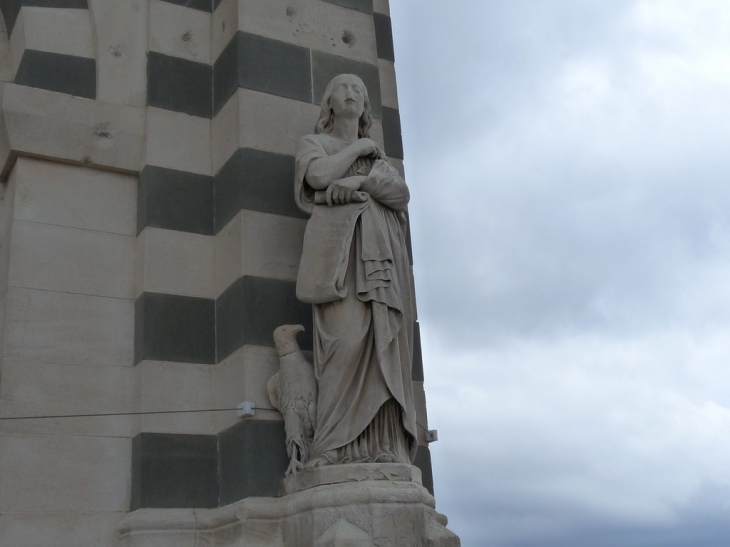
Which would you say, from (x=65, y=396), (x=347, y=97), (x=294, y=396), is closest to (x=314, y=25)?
(x=347, y=97)

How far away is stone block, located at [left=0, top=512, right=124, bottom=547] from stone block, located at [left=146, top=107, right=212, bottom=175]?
222cm

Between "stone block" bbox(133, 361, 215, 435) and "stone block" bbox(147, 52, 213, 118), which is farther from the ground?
"stone block" bbox(147, 52, 213, 118)

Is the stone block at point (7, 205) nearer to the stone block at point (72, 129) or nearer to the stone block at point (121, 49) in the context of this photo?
the stone block at point (72, 129)

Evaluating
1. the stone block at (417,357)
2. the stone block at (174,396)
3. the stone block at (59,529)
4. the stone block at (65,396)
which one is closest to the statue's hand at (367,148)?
the stone block at (417,357)

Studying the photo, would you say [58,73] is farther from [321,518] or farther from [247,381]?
[321,518]

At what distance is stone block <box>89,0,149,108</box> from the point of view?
20.2 ft

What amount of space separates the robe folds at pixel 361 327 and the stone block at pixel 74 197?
4.23 ft

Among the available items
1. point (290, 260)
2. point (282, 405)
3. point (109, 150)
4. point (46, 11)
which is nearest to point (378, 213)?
point (290, 260)

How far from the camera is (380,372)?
507 centimetres

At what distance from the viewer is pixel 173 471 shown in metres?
5.30

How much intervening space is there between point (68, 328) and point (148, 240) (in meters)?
0.72

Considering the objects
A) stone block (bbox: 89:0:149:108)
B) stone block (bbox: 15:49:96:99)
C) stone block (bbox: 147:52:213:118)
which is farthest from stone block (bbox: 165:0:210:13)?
stone block (bbox: 15:49:96:99)

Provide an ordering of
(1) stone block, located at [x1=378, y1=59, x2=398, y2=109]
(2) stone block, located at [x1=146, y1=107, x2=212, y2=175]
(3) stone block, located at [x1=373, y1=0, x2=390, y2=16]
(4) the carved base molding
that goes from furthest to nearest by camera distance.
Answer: (3) stone block, located at [x1=373, y1=0, x2=390, y2=16]
(1) stone block, located at [x1=378, y1=59, x2=398, y2=109]
(2) stone block, located at [x1=146, y1=107, x2=212, y2=175]
(4) the carved base molding

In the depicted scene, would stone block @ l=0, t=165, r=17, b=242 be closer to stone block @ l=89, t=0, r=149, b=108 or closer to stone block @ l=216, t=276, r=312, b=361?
stone block @ l=89, t=0, r=149, b=108
